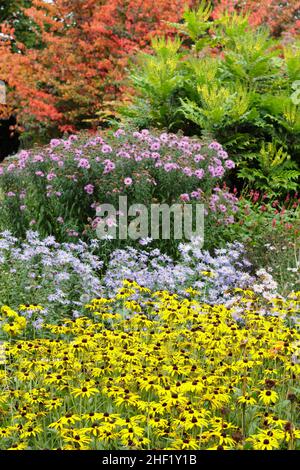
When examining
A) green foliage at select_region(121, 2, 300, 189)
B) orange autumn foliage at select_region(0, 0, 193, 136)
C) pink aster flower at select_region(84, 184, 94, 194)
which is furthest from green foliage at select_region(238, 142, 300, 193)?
orange autumn foliage at select_region(0, 0, 193, 136)

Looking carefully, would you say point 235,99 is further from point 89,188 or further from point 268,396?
point 268,396

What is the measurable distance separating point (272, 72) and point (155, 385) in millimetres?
7619

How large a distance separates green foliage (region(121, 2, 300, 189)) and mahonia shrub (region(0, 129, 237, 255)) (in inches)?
67.4

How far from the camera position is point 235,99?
30.0ft

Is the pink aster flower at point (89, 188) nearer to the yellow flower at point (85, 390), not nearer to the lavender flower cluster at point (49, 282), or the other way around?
the lavender flower cluster at point (49, 282)

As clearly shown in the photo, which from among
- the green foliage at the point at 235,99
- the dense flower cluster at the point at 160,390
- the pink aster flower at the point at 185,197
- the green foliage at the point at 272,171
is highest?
the green foliage at the point at 235,99

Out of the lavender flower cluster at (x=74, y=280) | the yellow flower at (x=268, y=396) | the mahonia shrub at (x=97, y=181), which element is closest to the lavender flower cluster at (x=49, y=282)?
the lavender flower cluster at (x=74, y=280)

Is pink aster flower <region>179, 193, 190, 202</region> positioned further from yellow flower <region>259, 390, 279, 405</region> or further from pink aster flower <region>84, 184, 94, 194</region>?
yellow flower <region>259, 390, 279, 405</region>

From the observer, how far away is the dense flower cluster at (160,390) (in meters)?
3.01

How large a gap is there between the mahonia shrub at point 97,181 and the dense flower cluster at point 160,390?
9.36ft

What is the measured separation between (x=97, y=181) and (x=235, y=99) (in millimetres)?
2969

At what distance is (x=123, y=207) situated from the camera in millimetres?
6910
